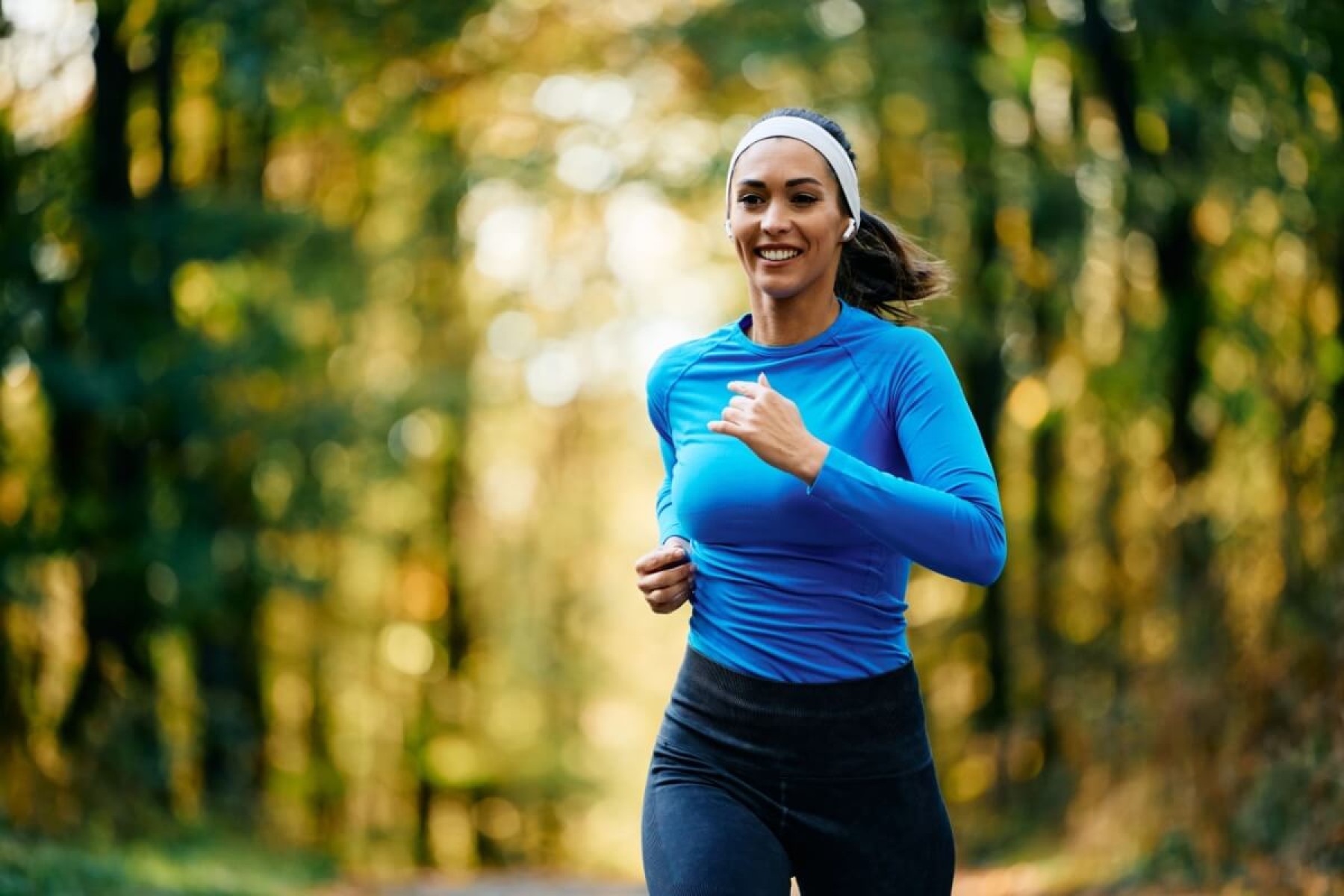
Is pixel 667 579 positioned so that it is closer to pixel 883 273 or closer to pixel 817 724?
pixel 817 724

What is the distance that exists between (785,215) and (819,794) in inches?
44.6

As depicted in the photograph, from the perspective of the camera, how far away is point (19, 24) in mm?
10977

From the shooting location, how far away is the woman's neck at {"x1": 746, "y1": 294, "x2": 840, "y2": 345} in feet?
10.8

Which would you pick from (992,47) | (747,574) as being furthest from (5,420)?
(747,574)

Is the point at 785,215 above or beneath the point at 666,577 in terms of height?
above

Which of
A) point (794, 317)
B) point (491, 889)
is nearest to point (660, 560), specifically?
point (794, 317)

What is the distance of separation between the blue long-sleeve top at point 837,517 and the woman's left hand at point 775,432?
55mm

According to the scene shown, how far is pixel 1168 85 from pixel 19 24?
25.1 ft

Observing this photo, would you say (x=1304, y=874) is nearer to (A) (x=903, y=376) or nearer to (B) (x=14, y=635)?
(A) (x=903, y=376)

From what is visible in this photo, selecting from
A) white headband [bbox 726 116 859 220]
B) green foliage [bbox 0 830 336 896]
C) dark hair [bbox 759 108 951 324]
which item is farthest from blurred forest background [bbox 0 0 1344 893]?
white headband [bbox 726 116 859 220]

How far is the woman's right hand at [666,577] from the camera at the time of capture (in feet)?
10.8

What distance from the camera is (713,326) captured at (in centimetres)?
1736

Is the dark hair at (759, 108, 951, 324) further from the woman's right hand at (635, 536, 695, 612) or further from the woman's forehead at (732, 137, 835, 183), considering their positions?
the woman's right hand at (635, 536, 695, 612)

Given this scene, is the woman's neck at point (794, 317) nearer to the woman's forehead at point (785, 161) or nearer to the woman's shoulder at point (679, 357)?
the woman's shoulder at point (679, 357)
